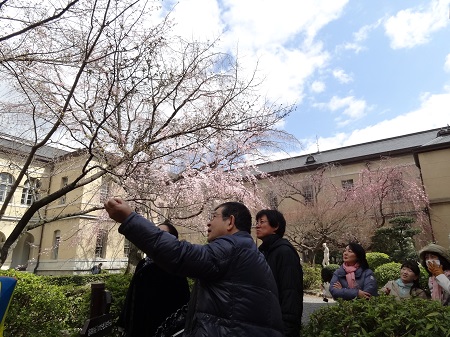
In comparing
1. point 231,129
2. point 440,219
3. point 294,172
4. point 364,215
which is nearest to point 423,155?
point 440,219

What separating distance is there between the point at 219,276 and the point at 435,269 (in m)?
Result: 2.85

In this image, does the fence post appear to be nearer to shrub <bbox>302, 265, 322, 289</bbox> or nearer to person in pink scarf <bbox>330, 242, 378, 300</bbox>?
person in pink scarf <bbox>330, 242, 378, 300</bbox>

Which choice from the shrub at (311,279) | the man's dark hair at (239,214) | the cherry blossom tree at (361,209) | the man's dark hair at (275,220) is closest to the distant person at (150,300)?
the man's dark hair at (239,214)

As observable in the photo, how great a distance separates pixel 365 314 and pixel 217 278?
5.64 ft

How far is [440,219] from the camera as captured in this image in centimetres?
1995

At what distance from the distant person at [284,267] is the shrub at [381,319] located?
43cm

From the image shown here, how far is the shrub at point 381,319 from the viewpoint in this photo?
237cm

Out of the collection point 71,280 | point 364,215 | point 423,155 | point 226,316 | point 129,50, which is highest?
point 423,155

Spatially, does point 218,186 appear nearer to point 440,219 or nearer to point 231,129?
point 231,129

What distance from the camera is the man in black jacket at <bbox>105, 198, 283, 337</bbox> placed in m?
1.44

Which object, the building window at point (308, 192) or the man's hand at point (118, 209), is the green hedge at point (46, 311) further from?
the building window at point (308, 192)

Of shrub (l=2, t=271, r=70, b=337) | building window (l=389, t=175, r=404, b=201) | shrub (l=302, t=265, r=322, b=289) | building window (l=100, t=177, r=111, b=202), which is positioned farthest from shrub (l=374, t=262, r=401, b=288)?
building window (l=389, t=175, r=404, b=201)

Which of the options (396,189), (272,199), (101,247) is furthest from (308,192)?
(101,247)

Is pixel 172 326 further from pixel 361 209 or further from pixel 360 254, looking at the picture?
pixel 361 209
